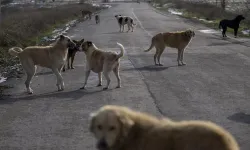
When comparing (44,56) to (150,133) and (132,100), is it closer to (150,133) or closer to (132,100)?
(132,100)

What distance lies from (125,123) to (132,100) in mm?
5890

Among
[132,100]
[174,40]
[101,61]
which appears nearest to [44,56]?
[101,61]

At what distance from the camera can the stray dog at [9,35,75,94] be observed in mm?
12180

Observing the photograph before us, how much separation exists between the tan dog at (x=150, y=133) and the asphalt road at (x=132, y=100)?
2.49m

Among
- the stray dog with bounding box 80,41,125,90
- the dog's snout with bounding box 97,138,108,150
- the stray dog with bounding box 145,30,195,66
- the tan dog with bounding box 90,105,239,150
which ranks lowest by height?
the stray dog with bounding box 145,30,195,66

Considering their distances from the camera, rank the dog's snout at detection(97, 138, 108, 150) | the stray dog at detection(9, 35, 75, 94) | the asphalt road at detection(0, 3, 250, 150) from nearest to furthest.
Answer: the dog's snout at detection(97, 138, 108, 150) → the asphalt road at detection(0, 3, 250, 150) → the stray dog at detection(9, 35, 75, 94)

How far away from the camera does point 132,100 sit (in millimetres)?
10516

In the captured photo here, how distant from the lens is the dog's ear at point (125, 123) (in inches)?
182

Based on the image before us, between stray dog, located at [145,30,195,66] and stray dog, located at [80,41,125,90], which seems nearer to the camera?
stray dog, located at [80,41,125,90]

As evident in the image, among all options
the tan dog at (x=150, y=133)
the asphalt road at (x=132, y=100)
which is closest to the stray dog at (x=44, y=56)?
the asphalt road at (x=132, y=100)

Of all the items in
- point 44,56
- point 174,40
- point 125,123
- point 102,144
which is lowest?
point 174,40

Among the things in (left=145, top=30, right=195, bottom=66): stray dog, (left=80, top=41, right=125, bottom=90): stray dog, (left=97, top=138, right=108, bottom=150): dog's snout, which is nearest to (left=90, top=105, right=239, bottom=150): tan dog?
(left=97, top=138, right=108, bottom=150): dog's snout

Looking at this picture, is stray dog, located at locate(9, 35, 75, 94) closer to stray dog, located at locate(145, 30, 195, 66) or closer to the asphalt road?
the asphalt road

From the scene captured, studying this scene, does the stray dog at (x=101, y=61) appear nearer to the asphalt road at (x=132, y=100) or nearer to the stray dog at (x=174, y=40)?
the asphalt road at (x=132, y=100)
